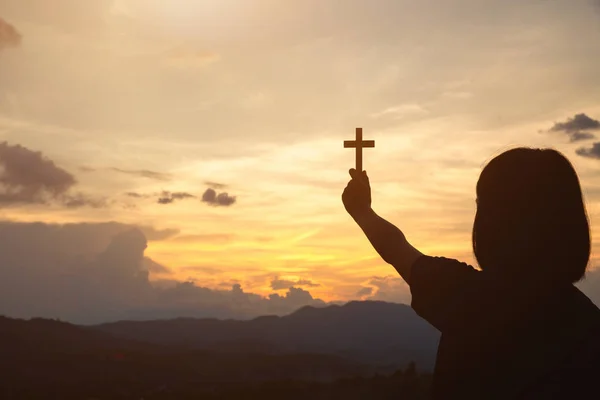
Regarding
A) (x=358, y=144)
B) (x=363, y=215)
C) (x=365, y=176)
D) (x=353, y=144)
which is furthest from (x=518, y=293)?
(x=353, y=144)

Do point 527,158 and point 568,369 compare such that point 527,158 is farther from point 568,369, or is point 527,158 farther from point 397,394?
point 397,394

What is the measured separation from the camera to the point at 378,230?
4230 mm

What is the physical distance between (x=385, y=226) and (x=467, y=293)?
0.83m

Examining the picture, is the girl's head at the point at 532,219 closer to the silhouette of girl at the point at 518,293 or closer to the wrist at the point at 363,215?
the silhouette of girl at the point at 518,293

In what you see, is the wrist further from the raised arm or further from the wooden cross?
the wooden cross

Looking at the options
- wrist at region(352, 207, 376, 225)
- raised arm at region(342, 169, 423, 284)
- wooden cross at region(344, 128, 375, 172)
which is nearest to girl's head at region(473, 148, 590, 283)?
raised arm at region(342, 169, 423, 284)

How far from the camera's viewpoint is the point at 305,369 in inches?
7697

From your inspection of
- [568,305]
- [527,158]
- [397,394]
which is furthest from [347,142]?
[397,394]

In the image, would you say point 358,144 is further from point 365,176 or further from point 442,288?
point 442,288

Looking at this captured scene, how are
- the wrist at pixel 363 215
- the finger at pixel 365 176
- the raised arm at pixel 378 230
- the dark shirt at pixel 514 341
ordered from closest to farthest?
1. the dark shirt at pixel 514 341
2. the raised arm at pixel 378 230
3. the wrist at pixel 363 215
4. the finger at pixel 365 176

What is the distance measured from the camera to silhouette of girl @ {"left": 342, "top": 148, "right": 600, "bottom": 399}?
3355 millimetres

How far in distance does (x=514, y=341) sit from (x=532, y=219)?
640mm

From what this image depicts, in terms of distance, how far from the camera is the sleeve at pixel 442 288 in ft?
11.6

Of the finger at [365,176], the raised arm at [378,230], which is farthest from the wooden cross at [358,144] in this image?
the raised arm at [378,230]
